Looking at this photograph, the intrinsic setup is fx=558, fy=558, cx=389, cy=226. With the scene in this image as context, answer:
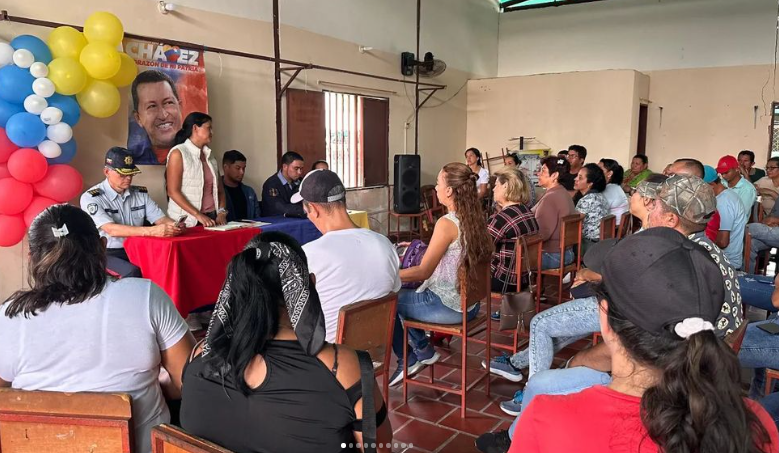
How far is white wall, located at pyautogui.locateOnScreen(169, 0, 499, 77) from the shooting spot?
5801mm

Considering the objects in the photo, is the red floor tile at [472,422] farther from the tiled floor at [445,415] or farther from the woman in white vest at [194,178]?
the woman in white vest at [194,178]

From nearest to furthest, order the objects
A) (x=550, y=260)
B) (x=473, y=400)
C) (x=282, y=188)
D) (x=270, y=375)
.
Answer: (x=270, y=375)
(x=473, y=400)
(x=550, y=260)
(x=282, y=188)

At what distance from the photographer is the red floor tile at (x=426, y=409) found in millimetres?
2693

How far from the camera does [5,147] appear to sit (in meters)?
3.29

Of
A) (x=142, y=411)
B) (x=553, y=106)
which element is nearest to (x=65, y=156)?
(x=142, y=411)

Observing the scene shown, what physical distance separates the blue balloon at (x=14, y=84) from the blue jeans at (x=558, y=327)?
312 cm

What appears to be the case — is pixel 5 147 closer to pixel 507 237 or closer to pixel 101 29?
pixel 101 29

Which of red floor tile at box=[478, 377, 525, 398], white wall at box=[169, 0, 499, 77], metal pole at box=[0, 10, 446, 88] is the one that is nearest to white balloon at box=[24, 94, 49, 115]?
metal pole at box=[0, 10, 446, 88]

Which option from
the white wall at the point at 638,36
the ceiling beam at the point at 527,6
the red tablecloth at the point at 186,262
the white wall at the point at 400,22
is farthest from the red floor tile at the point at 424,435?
the ceiling beam at the point at 527,6

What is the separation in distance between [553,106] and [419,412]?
7168mm

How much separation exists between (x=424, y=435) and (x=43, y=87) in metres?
2.91

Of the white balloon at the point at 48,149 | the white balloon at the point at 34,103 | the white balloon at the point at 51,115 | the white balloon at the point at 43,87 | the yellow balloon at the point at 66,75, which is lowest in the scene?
the white balloon at the point at 48,149

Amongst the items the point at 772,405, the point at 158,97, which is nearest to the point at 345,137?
the point at 158,97

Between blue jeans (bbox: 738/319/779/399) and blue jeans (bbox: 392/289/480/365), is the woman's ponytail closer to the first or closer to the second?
blue jeans (bbox: 738/319/779/399)
